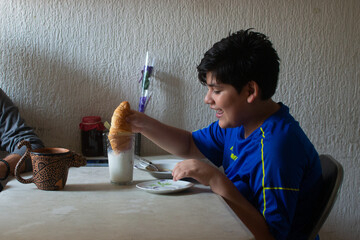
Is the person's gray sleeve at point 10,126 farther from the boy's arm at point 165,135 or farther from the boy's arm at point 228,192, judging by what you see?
the boy's arm at point 228,192

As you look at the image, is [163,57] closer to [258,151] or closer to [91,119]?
[91,119]

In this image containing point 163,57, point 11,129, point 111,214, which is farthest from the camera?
point 163,57

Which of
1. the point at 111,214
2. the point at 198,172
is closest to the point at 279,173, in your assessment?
the point at 198,172

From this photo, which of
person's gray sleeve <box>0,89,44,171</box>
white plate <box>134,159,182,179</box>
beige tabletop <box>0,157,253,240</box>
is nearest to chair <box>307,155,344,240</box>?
beige tabletop <box>0,157,253,240</box>

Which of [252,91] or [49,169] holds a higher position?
[252,91]

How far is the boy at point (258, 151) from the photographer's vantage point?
0.99 meters

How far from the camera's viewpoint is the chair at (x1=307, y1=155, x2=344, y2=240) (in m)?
1.00

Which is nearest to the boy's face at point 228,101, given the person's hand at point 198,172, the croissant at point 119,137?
the person's hand at point 198,172

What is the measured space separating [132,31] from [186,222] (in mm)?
1096

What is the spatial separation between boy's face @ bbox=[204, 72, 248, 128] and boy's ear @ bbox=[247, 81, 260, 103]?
1 centimetres

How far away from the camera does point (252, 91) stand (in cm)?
111

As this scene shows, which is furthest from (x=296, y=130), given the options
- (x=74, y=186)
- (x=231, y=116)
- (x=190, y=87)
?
(x=190, y=87)

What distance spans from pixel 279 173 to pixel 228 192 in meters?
0.14

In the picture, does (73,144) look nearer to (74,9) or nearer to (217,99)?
(74,9)
